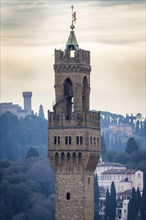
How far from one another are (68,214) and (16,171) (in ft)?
260

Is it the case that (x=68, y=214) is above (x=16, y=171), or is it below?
below

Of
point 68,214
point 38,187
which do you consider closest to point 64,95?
point 68,214

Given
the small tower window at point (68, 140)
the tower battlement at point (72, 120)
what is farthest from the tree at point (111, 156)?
the small tower window at point (68, 140)

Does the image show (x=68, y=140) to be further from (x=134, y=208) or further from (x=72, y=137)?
(x=134, y=208)

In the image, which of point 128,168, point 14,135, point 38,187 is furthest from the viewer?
point 14,135

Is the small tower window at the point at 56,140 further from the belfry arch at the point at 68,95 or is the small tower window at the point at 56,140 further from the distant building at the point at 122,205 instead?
the distant building at the point at 122,205

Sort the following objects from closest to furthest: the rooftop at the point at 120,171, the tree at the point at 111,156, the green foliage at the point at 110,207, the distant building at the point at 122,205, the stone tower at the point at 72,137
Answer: the stone tower at the point at 72,137 → the green foliage at the point at 110,207 → the distant building at the point at 122,205 → the rooftop at the point at 120,171 → the tree at the point at 111,156

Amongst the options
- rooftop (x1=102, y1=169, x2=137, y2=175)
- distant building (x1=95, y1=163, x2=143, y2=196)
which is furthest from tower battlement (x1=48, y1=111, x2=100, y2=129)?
rooftop (x1=102, y1=169, x2=137, y2=175)

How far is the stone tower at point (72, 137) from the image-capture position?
62875 mm

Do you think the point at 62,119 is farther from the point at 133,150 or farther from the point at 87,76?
the point at 133,150

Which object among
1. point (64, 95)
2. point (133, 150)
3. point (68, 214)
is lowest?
point (68, 214)

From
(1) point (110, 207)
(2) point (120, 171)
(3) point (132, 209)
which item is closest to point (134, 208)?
(3) point (132, 209)

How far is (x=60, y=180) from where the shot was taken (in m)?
63.1

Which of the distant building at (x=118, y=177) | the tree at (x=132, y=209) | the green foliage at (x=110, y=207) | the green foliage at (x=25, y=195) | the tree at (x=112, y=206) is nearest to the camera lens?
the green foliage at (x=25, y=195)
